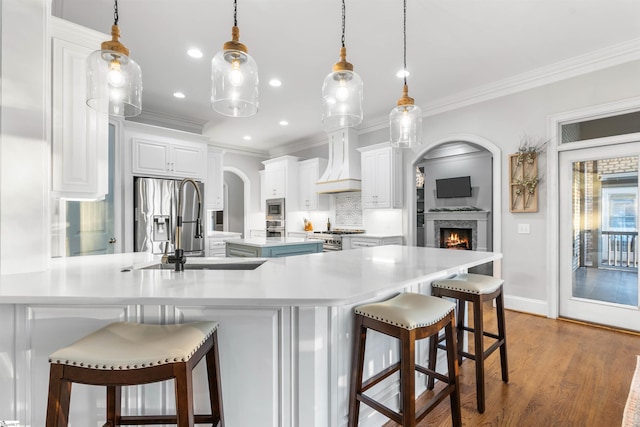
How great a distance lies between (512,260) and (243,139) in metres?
5.35

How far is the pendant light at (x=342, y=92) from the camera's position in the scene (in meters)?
1.73

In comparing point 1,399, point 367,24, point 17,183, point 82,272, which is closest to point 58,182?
point 17,183

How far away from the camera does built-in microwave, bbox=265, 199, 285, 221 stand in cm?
652

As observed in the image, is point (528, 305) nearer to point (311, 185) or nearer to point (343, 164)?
point (343, 164)

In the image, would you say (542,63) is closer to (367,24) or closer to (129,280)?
(367,24)

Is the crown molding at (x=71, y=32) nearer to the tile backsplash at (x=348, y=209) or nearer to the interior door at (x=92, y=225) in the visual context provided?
the interior door at (x=92, y=225)

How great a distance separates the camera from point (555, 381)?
217 centimetres

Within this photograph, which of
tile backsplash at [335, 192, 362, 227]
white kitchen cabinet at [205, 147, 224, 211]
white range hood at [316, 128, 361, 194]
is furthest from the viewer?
tile backsplash at [335, 192, 362, 227]

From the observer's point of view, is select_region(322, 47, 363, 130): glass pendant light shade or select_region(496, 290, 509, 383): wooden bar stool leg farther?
select_region(496, 290, 509, 383): wooden bar stool leg

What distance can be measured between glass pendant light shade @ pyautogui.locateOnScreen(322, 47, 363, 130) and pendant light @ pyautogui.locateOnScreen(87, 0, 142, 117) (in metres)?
1.03

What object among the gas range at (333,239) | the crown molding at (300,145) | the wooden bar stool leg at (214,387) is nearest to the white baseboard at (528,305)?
the gas range at (333,239)

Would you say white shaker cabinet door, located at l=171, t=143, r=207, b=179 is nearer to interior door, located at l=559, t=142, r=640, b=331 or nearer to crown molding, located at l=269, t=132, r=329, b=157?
crown molding, located at l=269, t=132, r=329, b=157

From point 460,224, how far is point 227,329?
4798 millimetres

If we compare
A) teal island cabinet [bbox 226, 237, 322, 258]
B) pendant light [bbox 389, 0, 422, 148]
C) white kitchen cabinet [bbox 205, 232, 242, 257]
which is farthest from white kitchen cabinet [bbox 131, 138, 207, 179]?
pendant light [bbox 389, 0, 422, 148]
